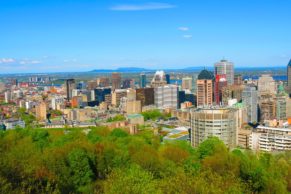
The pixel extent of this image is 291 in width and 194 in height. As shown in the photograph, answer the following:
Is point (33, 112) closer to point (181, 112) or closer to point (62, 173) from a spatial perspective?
point (181, 112)

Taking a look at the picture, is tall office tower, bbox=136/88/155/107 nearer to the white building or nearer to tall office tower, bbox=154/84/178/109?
tall office tower, bbox=154/84/178/109

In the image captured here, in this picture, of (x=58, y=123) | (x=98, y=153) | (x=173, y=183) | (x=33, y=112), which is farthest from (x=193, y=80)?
(x=173, y=183)

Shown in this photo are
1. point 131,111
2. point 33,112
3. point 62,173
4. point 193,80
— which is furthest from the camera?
point 193,80

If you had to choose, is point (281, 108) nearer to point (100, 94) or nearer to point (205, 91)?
point (205, 91)

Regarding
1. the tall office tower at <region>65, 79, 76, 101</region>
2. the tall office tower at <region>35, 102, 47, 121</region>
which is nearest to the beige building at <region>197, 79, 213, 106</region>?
the tall office tower at <region>35, 102, 47, 121</region>

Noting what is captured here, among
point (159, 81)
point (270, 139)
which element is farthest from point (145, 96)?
point (270, 139)

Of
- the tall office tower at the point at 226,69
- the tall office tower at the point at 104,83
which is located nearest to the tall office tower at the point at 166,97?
the tall office tower at the point at 226,69
